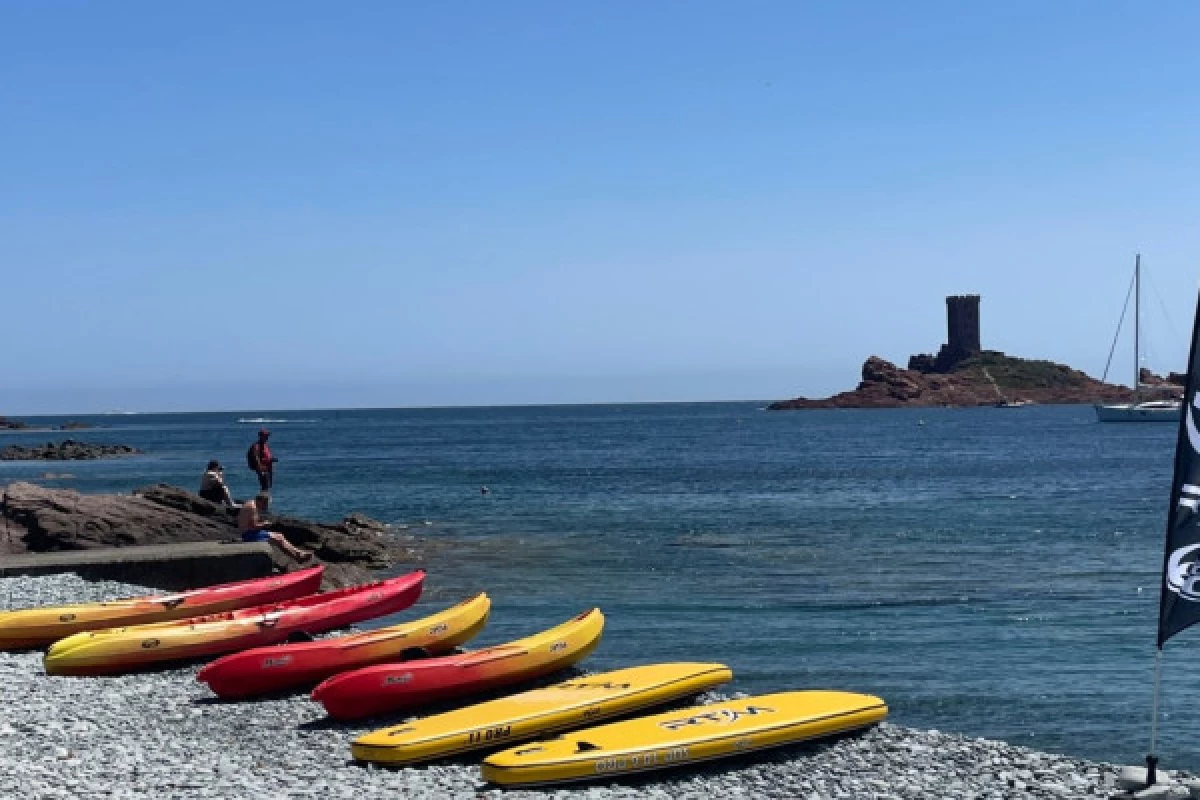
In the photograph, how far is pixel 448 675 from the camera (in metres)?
12.0

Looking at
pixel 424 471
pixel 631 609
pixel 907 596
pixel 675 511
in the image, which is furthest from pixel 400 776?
pixel 424 471

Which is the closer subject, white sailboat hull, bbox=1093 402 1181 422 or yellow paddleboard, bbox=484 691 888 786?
yellow paddleboard, bbox=484 691 888 786

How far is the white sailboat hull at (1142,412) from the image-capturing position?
372 feet

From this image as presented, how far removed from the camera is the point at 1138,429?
116875 mm

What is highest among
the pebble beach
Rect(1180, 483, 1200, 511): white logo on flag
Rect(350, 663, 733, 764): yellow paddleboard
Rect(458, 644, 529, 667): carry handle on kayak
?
Rect(1180, 483, 1200, 511): white logo on flag

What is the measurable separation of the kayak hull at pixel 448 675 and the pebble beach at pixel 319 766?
0.79ft

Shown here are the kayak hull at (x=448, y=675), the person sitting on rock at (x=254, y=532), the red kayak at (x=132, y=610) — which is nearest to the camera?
the kayak hull at (x=448, y=675)

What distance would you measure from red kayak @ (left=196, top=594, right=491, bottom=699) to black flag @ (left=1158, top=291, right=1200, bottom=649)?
740 cm

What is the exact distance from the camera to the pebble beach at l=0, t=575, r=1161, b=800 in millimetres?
9180

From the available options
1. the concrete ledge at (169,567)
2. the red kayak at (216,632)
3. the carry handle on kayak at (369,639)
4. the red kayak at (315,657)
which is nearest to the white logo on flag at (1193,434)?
the red kayak at (315,657)

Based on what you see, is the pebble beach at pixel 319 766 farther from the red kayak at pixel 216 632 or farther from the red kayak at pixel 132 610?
the red kayak at pixel 132 610

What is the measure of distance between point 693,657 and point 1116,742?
5.72 m

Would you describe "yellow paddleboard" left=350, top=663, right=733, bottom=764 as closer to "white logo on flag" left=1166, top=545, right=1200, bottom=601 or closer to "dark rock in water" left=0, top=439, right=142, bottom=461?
"white logo on flag" left=1166, top=545, right=1200, bottom=601

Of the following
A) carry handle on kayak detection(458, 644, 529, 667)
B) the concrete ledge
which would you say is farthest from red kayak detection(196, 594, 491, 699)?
the concrete ledge
